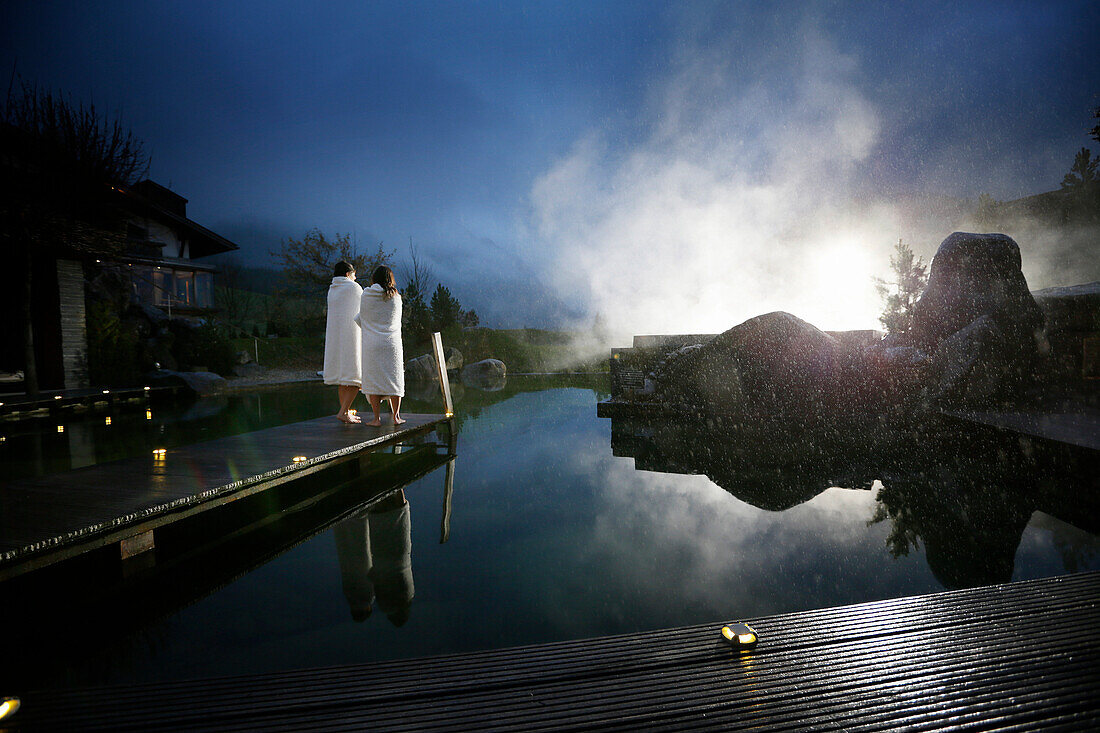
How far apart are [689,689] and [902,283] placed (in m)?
26.3

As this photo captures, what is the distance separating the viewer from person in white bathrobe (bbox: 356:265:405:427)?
560 centimetres

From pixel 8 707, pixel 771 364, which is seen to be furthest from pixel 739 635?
pixel 771 364

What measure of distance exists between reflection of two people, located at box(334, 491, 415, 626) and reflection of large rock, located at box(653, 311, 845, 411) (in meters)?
5.52

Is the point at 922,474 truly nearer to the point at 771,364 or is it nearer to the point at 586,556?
the point at 771,364

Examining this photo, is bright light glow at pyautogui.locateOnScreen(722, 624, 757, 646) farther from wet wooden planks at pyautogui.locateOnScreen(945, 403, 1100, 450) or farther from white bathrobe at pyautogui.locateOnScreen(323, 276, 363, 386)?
white bathrobe at pyautogui.locateOnScreen(323, 276, 363, 386)

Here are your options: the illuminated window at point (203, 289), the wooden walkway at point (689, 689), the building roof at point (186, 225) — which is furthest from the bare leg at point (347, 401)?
the illuminated window at point (203, 289)

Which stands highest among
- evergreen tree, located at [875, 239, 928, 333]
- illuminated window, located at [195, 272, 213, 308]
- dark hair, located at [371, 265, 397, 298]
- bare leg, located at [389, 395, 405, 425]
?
illuminated window, located at [195, 272, 213, 308]

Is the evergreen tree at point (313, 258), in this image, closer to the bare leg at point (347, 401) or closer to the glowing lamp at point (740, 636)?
the bare leg at point (347, 401)

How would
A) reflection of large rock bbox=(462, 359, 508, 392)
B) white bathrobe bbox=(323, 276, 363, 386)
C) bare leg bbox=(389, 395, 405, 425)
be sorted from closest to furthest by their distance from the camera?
white bathrobe bbox=(323, 276, 363, 386) < bare leg bbox=(389, 395, 405, 425) < reflection of large rock bbox=(462, 359, 508, 392)

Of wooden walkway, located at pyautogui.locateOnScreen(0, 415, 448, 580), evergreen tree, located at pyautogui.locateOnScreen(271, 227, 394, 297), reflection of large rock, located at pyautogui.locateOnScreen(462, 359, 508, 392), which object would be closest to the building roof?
evergreen tree, located at pyautogui.locateOnScreen(271, 227, 394, 297)

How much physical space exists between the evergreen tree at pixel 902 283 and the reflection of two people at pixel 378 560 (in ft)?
80.1

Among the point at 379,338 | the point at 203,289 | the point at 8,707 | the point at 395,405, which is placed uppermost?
the point at 203,289

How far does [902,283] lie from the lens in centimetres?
2205

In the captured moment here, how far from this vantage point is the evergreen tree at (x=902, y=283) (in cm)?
2173
